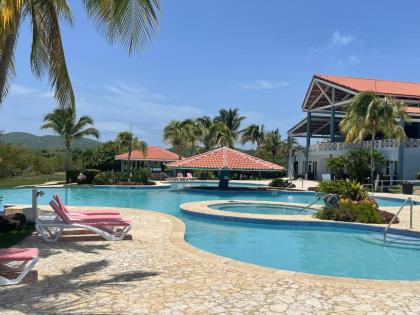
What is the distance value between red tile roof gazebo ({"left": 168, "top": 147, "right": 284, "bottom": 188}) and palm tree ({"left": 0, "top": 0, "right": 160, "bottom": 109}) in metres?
18.9

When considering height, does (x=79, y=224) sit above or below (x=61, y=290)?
above

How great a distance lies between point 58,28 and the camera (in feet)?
26.3

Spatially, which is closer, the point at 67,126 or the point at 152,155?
the point at 67,126

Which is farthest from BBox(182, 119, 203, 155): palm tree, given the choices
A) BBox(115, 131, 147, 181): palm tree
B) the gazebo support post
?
the gazebo support post

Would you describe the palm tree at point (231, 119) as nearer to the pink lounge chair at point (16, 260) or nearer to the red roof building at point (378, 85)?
the red roof building at point (378, 85)

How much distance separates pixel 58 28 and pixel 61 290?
484 cm

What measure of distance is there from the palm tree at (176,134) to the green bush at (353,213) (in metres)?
29.4

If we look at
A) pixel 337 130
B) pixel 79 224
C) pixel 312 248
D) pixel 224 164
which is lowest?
pixel 312 248

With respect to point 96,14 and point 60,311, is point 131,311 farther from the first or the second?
point 96,14

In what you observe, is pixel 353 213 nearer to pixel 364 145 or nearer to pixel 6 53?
pixel 6 53

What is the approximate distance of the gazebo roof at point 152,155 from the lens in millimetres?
41719

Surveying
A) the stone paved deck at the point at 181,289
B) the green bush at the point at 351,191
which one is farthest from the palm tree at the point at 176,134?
the stone paved deck at the point at 181,289

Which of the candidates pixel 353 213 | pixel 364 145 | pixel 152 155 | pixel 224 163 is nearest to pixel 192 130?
pixel 152 155

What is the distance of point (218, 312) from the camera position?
15.7ft
